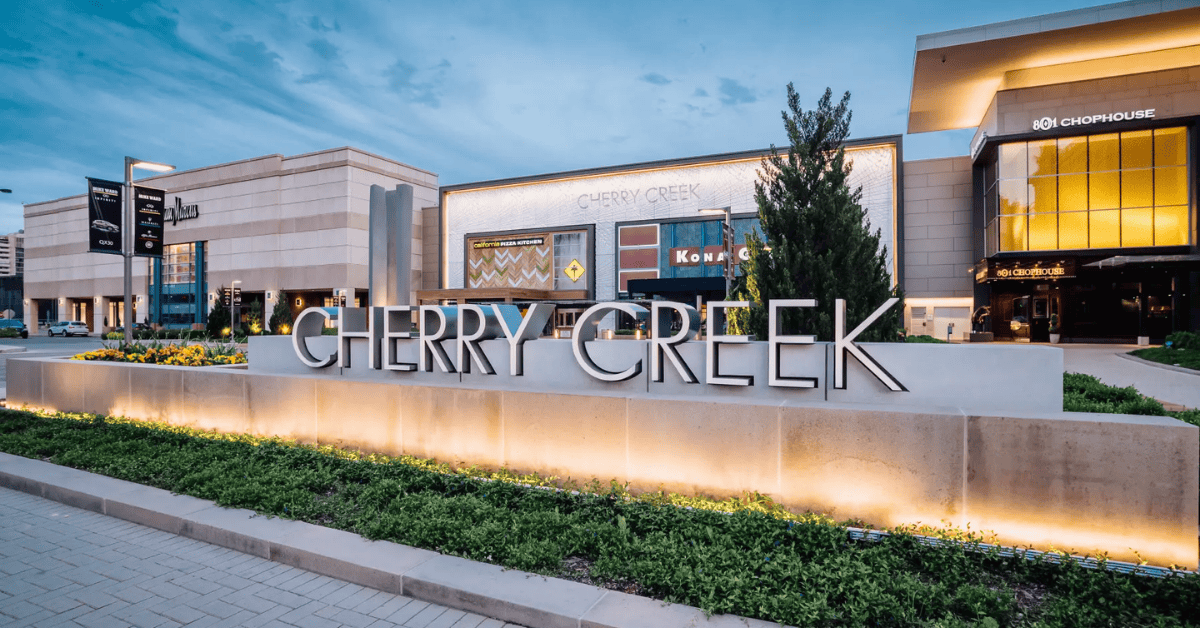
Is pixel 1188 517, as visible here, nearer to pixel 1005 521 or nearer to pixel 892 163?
pixel 1005 521

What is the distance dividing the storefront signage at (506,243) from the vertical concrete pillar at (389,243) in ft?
110

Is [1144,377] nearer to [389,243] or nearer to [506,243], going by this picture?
[389,243]

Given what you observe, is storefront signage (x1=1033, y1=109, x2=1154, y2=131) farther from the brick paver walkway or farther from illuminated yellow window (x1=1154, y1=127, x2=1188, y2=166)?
the brick paver walkway

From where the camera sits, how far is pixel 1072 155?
92.8 feet

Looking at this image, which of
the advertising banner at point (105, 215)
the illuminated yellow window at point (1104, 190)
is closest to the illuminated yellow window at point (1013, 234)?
the illuminated yellow window at point (1104, 190)

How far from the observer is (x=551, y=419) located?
21.9 ft

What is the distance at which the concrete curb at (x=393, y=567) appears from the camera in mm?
3787

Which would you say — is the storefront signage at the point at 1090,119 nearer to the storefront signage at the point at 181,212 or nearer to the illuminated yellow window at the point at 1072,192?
the illuminated yellow window at the point at 1072,192

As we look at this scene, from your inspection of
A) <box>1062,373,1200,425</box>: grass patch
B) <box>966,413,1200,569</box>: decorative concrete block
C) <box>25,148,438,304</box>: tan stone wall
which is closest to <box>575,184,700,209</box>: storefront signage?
<box>25,148,438,304</box>: tan stone wall

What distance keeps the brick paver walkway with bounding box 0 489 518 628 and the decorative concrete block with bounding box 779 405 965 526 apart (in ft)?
10.3

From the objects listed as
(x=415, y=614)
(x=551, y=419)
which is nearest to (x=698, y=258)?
(x=551, y=419)

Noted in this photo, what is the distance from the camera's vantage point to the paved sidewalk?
11.5 metres

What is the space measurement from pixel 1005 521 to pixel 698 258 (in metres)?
35.1

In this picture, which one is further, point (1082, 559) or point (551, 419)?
point (551, 419)
